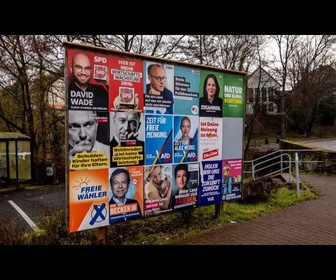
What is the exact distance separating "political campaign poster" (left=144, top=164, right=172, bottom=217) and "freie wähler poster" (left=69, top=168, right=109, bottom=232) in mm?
753

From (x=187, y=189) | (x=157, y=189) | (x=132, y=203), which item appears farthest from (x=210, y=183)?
(x=132, y=203)

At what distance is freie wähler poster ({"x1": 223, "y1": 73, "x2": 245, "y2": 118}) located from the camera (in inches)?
252

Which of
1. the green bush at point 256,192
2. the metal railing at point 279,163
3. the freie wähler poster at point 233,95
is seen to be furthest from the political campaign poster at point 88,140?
the metal railing at point 279,163

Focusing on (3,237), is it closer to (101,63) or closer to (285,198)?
(101,63)

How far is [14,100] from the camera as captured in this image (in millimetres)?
20328

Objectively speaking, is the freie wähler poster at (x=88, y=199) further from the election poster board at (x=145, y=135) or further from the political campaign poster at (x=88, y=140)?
the political campaign poster at (x=88, y=140)

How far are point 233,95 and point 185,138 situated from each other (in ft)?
5.02

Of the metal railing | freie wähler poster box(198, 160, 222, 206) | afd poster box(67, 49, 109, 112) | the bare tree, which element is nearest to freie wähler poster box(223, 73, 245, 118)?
freie wähler poster box(198, 160, 222, 206)

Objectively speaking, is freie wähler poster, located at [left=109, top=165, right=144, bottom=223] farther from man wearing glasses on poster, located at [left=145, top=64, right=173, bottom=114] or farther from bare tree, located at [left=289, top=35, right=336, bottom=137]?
bare tree, located at [left=289, top=35, right=336, bottom=137]

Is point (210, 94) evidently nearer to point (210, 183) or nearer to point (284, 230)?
point (210, 183)

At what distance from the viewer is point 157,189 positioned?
5.41 m
